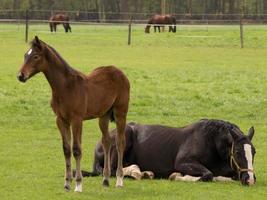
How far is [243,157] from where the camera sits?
10211mm

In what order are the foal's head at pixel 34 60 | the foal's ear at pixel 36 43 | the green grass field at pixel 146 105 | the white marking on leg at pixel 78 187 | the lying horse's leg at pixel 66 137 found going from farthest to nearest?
the green grass field at pixel 146 105
the white marking on leg at pixel 78 187
the lying horse's leg at pixel 66 137
the foal's ear at pixel 36 43
the foal's head at pixel 34 60

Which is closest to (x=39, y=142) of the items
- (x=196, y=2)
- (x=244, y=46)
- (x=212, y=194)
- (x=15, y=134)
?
(x=15, y=134)

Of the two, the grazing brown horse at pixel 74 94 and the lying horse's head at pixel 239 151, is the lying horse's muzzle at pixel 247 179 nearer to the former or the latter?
the lying horse's head at pixel 239 151

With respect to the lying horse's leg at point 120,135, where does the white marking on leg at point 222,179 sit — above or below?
below

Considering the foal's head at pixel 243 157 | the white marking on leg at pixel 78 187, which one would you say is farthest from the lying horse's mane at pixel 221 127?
the white marking on leg at pixel 78 187

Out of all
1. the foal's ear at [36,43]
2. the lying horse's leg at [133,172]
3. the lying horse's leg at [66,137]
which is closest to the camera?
the foal's ear at [36,43]

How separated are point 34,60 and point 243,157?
3.02 meters

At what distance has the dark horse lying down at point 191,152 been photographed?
33.7 feet

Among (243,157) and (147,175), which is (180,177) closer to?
(147,175)

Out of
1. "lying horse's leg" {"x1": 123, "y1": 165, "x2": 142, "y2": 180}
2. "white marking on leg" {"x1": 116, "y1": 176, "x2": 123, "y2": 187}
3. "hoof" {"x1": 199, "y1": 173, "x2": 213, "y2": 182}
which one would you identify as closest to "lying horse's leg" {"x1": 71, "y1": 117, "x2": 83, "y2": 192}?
"white marking on leg" {"x1": 116, "y1": 176, "x2": 123, "y2": 187}

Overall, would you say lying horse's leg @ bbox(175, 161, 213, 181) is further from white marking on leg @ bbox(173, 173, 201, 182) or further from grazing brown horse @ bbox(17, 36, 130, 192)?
grazing brown horse @ bbox(17, 36, 130, 192)

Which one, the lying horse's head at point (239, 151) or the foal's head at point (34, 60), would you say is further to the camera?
the lying horse's head at point (239, 151)

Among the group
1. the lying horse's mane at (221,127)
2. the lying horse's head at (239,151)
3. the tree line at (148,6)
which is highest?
the lying horse's mane at (221,127)

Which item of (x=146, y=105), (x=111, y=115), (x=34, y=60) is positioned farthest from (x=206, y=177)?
(x=146, y=105)
